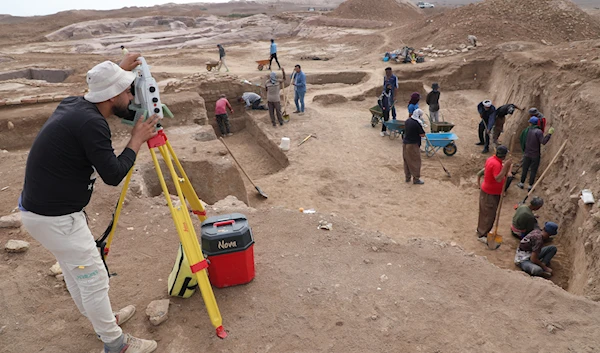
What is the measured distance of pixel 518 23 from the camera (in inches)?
744

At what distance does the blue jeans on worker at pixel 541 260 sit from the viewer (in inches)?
220

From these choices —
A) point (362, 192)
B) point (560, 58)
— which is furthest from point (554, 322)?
point (560, 58)

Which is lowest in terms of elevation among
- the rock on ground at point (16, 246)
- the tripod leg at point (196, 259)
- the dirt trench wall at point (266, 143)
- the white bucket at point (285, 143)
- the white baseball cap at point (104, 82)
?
the dirt trench wall at point (266, 143)

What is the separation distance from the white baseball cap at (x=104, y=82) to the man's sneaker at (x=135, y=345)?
185 centimetres

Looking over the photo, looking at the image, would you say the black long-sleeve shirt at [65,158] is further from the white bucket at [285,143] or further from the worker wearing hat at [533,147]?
the worker wearing hat at [533,147]

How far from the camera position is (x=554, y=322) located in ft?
11.1

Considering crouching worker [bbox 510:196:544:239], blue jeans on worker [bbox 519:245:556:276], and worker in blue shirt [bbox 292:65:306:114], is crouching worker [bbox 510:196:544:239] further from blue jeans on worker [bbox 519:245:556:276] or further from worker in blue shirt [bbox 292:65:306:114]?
worker in blue shirt [bbox 292:65:306:114]

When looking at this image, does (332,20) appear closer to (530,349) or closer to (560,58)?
(560,58)

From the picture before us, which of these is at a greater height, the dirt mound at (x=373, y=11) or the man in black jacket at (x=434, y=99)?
the dirt mound at (x=373, y=11)

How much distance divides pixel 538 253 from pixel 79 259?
5.95 metres

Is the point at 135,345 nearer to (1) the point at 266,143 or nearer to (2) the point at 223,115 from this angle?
(1) the point at 266,143

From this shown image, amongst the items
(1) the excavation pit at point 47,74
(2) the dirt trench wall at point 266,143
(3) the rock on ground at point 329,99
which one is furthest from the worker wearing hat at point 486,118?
(1) the excavation pit at point 47,74

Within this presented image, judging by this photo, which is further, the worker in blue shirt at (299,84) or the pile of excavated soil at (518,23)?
the pile of excavated soil at (518,23)

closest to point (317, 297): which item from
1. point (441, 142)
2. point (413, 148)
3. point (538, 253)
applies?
point (538, 253)
